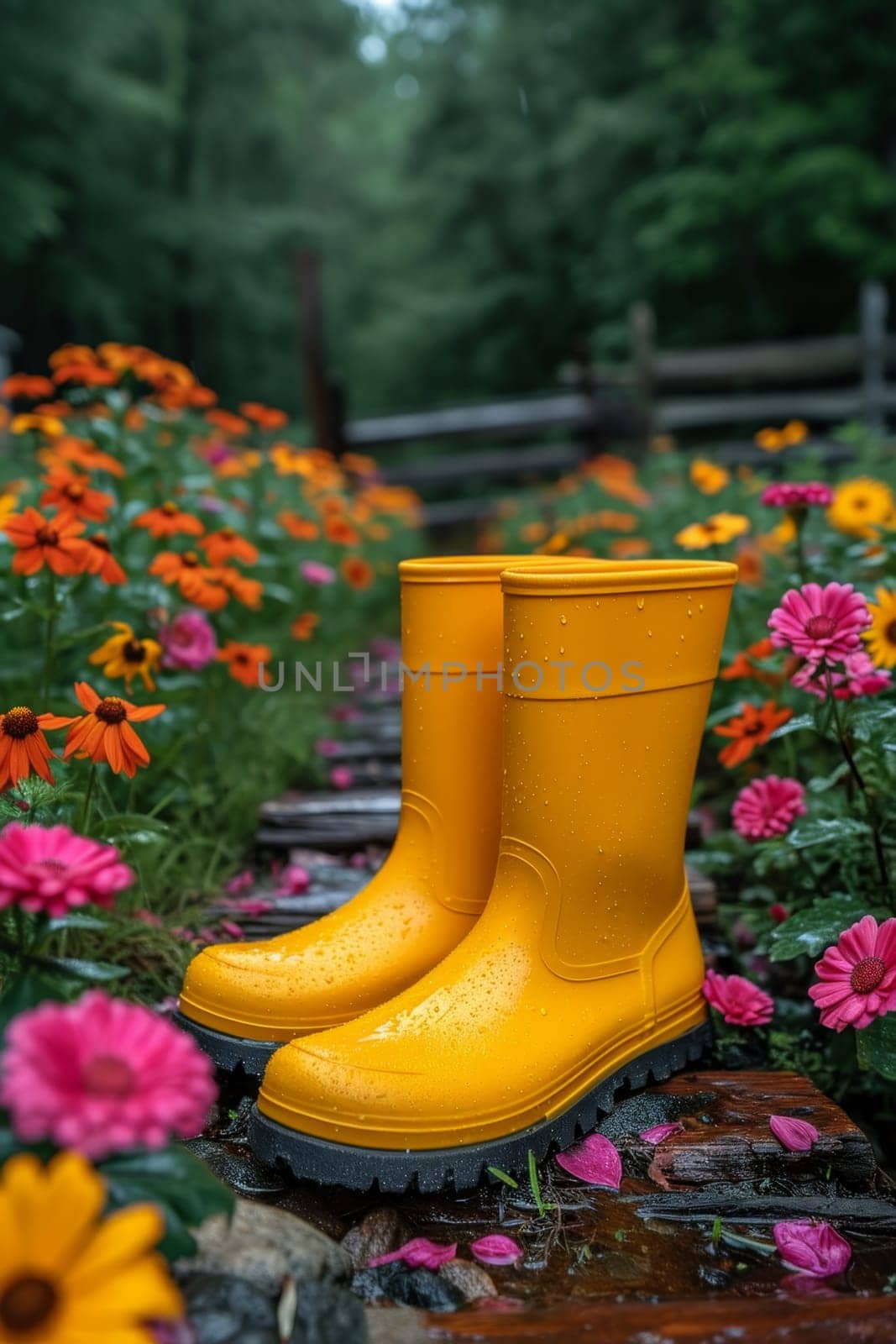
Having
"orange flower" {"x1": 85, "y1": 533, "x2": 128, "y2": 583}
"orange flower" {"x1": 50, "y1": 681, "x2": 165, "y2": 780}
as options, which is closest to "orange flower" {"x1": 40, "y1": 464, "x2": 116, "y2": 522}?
"orange flower" {"x1": 85, "y1": 533, "x2": 128, "y2": 583}

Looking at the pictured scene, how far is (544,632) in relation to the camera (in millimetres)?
1100

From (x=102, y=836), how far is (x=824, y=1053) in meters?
0.91

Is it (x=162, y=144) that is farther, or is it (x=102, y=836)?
(x=162, y=144)

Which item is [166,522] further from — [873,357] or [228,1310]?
[873,357]

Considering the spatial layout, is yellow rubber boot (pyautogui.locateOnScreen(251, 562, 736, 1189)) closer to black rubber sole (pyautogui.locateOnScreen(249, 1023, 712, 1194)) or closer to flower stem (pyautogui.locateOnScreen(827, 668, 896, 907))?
black rubber sole (pyautogui.locateOnScreen(249, 1023, 712, 1194))

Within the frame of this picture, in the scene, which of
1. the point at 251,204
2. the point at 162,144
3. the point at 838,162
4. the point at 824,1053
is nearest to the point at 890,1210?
the point at 824,1053

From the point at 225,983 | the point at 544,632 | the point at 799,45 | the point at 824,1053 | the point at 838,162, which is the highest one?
the point at 799,45

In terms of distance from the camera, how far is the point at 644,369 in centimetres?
570

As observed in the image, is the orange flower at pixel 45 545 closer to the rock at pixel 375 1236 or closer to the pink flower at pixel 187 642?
the pink flower at pixel 187 642

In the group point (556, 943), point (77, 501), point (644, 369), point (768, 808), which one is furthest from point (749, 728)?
point (644, 369)

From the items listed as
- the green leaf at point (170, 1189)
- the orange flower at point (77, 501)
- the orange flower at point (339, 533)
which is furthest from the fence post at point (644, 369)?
the green leaf at point (170, 1189)

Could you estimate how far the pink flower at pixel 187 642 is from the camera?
175cm

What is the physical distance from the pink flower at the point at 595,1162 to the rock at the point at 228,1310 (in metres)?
0.39

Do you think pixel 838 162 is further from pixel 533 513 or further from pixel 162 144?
pixel 162 144
